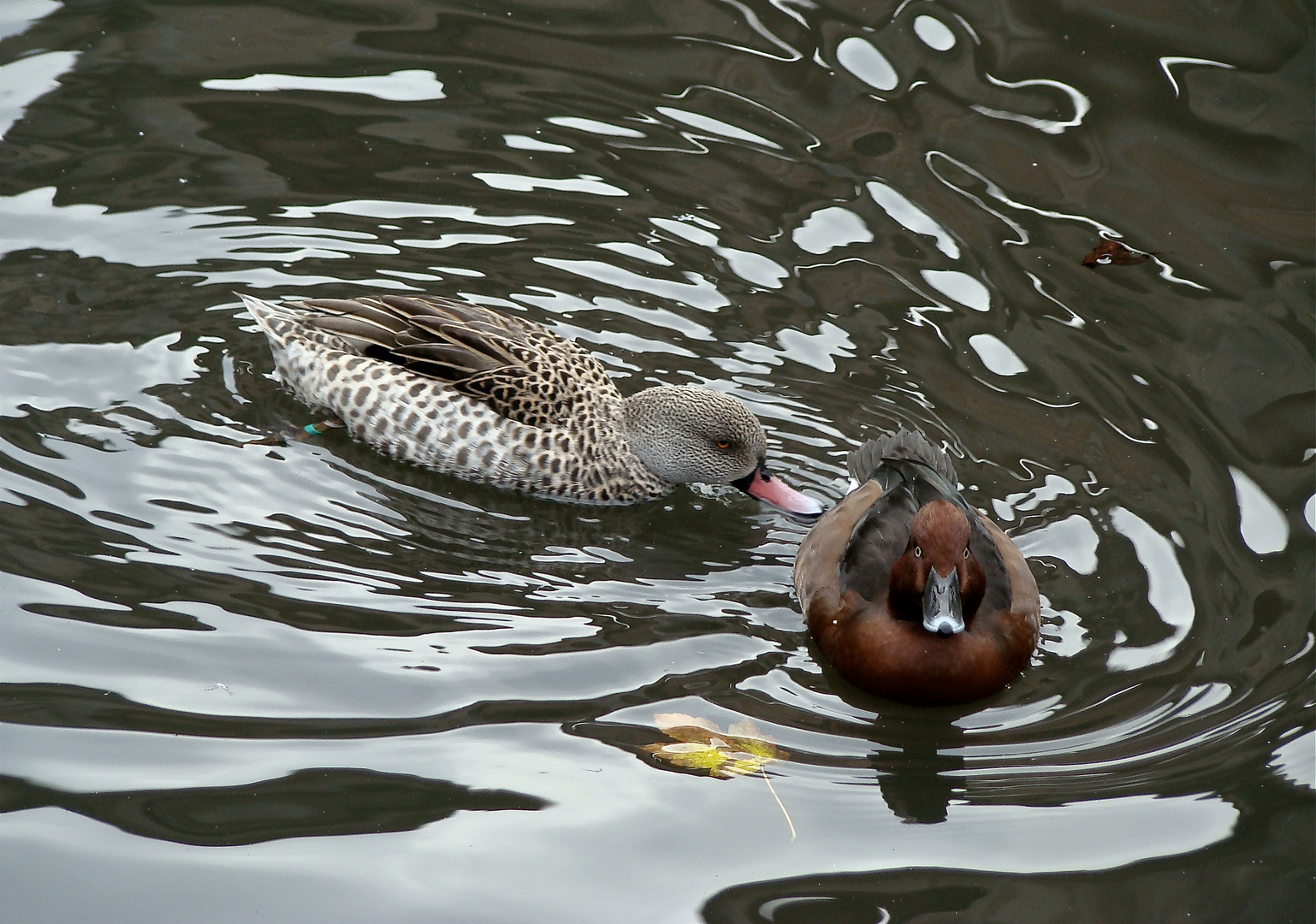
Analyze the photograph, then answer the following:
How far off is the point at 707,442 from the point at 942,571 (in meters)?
1.65

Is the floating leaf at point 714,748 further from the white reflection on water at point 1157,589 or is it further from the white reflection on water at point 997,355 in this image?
the white reflection on water at point 997,355

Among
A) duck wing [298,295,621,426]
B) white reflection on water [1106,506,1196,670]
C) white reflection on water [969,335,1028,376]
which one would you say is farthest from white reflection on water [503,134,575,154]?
white reflection on water [1106,506,1196,670]

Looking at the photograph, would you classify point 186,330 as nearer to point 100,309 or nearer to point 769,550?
point 100,309

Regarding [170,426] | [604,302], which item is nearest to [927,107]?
[604,302]

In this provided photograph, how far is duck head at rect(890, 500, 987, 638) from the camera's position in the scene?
5.57m

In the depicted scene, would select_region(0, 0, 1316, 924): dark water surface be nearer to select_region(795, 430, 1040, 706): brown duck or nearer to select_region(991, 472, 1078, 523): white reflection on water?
select_region(991, 472, 1078, 523): white reflection on water

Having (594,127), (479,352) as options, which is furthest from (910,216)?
(479,352)

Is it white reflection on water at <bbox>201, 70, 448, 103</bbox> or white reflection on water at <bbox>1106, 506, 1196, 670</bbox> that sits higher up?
white reflection on water at <bbox>201, 70, 448, 103</bbox>

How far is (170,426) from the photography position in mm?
6949

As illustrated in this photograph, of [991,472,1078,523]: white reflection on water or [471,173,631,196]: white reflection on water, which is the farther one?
[471,173,631,196]: white reflection on water

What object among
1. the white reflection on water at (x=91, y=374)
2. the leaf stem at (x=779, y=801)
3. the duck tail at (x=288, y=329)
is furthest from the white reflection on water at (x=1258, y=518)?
the white reflection on water at (x=91, y=374)

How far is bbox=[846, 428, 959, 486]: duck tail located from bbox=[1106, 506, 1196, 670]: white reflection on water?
2.75ft

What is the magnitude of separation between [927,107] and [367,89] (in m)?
3.91

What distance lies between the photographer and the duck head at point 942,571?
219 inches
